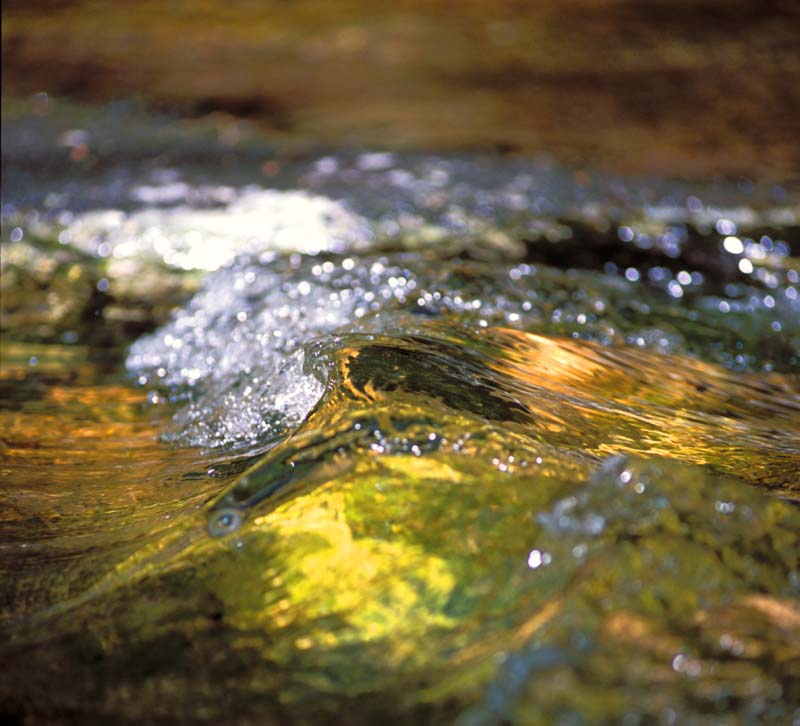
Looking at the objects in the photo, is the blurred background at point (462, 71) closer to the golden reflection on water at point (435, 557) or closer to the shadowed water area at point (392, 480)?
the shadowed water area at point (392, 480)

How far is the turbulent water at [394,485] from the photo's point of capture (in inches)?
39.1

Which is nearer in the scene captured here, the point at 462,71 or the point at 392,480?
the point at 392,480

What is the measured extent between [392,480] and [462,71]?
5.11 m

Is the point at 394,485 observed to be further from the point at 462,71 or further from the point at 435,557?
the point at 462,71

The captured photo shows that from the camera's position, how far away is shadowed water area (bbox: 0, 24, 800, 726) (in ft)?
3.26

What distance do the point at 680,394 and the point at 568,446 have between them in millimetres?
554

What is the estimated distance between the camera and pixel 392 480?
1250mm

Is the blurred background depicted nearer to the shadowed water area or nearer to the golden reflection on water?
the shadowed water area

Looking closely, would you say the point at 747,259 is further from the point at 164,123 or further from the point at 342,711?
the point at 164,123

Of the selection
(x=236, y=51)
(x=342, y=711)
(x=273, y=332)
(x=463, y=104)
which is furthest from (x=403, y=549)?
(x=236, y=51)

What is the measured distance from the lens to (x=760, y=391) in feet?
6.55

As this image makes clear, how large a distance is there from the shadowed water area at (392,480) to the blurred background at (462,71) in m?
1.73

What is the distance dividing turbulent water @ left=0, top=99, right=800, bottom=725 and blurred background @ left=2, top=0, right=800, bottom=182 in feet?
6.05

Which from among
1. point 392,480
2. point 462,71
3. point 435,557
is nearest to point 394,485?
point 392,480
